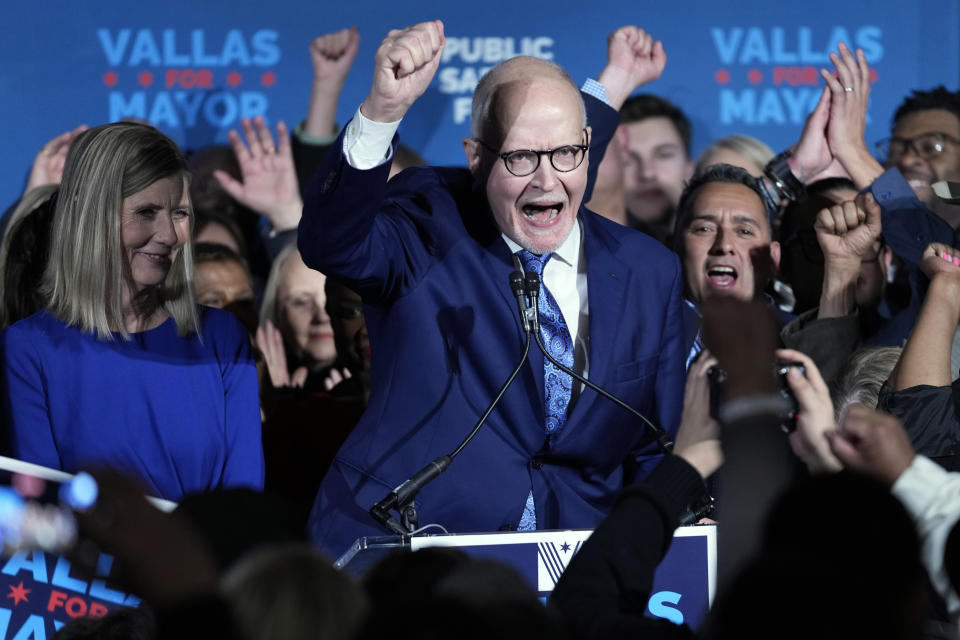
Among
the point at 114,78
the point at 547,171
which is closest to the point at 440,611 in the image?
the point at 547,171

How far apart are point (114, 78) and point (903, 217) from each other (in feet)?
9.76

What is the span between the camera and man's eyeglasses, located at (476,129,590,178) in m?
2.65

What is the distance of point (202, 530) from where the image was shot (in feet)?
4.81

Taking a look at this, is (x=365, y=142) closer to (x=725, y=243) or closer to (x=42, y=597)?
(x=42, y=597)

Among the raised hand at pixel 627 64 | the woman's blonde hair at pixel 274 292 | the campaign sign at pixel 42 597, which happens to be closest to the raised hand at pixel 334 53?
the woman's blonde hair at pixel 274 292

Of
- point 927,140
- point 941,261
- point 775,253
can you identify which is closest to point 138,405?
point 941,261

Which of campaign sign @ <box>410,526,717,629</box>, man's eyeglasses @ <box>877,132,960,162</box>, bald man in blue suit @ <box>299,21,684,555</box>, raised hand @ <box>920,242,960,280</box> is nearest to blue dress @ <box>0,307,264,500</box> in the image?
bald man in blue suit @ <box>299,21,684,555</box>

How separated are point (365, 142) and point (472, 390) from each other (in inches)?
22.1

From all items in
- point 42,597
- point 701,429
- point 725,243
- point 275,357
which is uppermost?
point 725,243

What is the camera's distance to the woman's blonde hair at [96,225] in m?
2.80

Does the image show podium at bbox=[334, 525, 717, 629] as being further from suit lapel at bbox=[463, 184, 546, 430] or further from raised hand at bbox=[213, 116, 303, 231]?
raised hand at bbox=[213, 116, 303, 231]

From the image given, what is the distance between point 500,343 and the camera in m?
2.65

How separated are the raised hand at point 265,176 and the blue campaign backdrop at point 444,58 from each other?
0.38ft

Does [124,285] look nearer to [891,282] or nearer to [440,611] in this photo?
[440,611]
